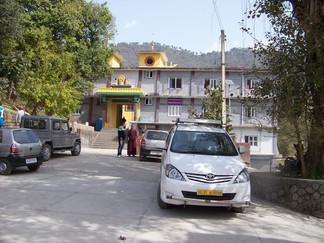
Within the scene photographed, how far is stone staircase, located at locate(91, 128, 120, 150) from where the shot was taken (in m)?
30.5

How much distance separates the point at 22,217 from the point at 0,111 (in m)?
12.2

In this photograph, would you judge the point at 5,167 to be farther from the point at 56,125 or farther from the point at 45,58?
the point at 45,58

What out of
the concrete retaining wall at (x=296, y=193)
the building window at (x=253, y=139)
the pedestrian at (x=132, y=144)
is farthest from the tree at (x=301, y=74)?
the building window at (x=253, y=139)

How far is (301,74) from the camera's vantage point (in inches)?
325

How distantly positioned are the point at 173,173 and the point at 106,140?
84.9ft

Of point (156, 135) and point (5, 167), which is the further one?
point (156, 135)

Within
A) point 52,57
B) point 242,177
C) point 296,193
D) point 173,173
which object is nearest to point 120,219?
point 173,173

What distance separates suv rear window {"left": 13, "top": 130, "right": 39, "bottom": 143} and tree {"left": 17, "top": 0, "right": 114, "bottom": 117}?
8938 millimetres

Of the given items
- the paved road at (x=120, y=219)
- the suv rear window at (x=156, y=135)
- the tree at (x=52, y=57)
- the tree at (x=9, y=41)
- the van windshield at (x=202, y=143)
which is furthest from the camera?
the tree at (x=52, y=57)

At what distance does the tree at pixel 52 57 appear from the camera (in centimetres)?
2050

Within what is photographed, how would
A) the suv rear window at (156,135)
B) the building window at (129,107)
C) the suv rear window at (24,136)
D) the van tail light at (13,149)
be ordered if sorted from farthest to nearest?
the building window at (129,107)
the suv rear window at (156,135)
the suv rear window at (24,136)
the van tail light at (13,149)

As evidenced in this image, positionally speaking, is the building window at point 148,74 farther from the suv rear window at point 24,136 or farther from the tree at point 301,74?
the tree at point 301,74

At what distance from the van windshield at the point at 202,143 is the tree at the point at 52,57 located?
46.6 ft

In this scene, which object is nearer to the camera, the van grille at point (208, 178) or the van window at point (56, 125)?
the van grille at point (208, 178)
